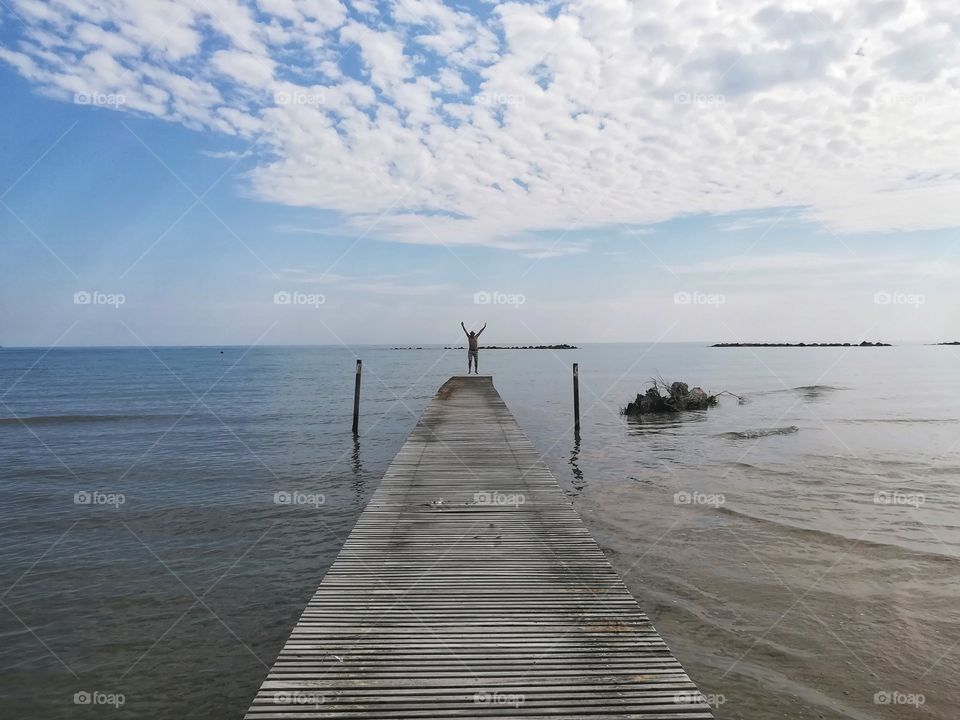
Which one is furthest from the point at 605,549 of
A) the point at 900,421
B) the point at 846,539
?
the point at 900,421

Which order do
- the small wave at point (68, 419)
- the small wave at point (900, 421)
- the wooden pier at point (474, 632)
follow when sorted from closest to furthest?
the wooden pier at point (474, 632) < the small wave at point (900, 421) < the small wave at point (68, 419)

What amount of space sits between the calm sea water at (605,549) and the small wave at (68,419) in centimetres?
528

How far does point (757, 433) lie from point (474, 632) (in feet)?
63.4

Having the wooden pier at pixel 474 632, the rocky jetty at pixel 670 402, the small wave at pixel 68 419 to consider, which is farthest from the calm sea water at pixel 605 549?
the small wave at pixel 68 419

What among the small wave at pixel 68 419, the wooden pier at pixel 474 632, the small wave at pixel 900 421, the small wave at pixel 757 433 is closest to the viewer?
the wooden pier at pixel 474 632

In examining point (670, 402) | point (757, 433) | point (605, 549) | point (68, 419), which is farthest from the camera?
point (68, 419)

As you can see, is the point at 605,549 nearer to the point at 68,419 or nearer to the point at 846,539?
the point at 846,539

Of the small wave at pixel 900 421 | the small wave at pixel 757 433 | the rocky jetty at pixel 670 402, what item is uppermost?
the rocky jetty at pixel 670 402

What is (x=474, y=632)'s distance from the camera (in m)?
4.69

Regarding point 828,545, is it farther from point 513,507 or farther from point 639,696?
point 639,696

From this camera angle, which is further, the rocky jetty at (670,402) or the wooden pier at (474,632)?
the rocky jetty at (670,402)

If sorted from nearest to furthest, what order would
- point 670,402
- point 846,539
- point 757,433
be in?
point 846,539 < point 757,433 < point 670,402

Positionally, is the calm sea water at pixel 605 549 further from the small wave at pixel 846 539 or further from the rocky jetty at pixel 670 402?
the rocky jetty at pixel 670 402

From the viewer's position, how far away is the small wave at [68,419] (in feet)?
89.4
